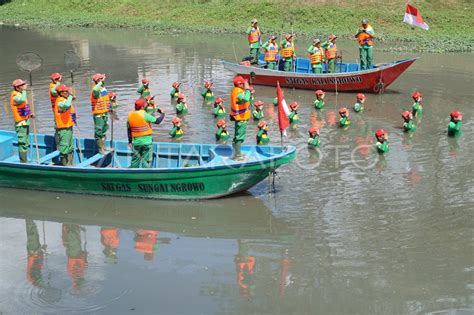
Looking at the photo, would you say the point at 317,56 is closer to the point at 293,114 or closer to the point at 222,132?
the point at 293,114

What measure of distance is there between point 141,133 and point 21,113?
3.06 metres

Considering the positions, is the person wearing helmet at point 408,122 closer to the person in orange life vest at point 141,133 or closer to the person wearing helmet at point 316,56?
the person wearing helmet at point 316,56

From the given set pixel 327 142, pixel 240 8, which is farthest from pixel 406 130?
pixel 240 8

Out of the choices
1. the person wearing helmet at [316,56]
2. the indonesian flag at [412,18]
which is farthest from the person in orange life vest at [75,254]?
the indonesian flag at [412,18]

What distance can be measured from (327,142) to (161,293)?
9.48 m

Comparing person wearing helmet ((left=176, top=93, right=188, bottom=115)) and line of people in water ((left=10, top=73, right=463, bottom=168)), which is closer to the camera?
line of people in water ((left=10, top=73, right=463, bottom=168))

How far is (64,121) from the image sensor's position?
51.6 ft

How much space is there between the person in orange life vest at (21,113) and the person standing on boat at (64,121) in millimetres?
791

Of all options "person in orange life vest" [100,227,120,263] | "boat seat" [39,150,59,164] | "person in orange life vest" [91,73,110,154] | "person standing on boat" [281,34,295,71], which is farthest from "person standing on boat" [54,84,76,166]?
"person standing on boat" [281,34,295,71]

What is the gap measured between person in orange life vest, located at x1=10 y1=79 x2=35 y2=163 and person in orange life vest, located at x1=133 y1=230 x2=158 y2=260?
13.0 ft

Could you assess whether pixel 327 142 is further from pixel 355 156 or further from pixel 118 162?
pixel 118 162

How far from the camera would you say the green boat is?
48.6ft

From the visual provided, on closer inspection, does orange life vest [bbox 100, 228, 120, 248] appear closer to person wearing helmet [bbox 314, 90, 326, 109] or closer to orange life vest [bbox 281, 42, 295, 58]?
person wearing helmet [bbox 314, 90, 326, 109]

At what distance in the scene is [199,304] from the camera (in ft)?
36.8
